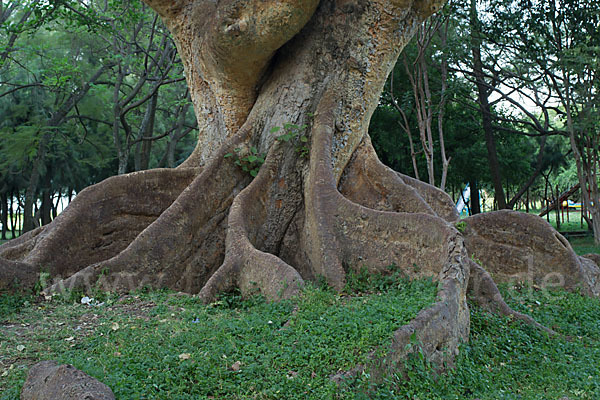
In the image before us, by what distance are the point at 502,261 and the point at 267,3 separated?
17.1 feet

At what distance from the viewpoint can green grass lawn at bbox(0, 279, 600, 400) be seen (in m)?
4.07

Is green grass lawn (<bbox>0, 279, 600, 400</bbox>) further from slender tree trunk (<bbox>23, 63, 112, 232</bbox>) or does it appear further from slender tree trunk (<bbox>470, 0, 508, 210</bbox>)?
slender tree trunk (<bbox>23, 63, 112, 232</bbox>)

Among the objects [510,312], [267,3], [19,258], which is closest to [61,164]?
[19,258]

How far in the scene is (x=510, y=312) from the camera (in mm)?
6652

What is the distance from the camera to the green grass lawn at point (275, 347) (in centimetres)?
407

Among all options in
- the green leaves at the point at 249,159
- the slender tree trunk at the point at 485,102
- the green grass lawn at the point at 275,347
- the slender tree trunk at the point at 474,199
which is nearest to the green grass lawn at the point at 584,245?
the slender tree trunk at the point at 485,102

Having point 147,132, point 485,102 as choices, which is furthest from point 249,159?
point 485,102

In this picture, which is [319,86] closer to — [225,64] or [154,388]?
[225,64]

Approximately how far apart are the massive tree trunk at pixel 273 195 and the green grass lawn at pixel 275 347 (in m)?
0.41

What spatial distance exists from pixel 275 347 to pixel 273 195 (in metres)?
3.76

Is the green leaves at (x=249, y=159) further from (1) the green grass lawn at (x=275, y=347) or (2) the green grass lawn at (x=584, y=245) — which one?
(2) the green grass lawn at (x=584, y=245)

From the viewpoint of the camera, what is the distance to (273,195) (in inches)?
320

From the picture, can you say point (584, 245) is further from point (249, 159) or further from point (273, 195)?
point (249, 159)

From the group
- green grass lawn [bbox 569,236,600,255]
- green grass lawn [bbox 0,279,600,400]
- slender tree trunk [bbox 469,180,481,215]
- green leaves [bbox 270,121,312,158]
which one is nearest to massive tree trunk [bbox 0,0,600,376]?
green leaves [bbox 270,121,312,158]
